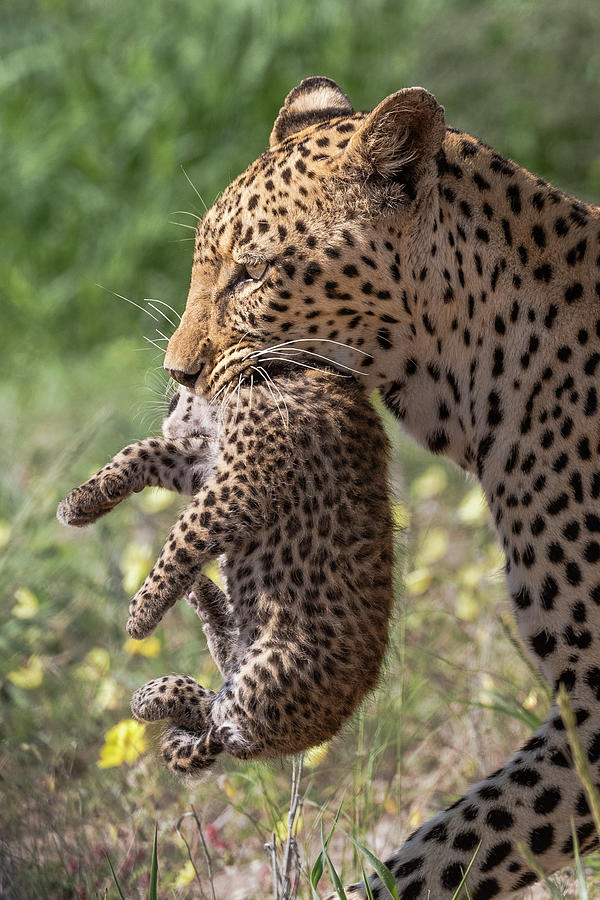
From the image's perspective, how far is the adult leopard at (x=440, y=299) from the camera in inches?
150

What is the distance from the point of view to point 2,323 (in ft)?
35.0

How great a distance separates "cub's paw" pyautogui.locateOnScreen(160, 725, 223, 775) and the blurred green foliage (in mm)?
6823

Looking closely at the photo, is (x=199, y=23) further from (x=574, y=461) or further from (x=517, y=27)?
(x=574, y=461)

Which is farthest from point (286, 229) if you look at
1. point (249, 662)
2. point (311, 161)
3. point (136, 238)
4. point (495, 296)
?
point (136, 238)

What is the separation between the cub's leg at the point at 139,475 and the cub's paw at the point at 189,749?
0.68 metres

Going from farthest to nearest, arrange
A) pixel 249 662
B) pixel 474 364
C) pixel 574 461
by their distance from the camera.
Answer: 1. pixel 474 364
2. pixel 574 461
3. pixel 249 662

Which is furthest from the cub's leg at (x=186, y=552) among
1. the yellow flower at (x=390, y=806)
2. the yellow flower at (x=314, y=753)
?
the yellow flower at (x=390, y=806)

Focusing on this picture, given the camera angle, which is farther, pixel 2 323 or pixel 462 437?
pixel 2 323

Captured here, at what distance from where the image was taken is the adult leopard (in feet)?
12.5

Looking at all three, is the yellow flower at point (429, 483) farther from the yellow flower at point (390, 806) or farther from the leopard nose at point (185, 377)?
the leopard nose at point (185, 377)

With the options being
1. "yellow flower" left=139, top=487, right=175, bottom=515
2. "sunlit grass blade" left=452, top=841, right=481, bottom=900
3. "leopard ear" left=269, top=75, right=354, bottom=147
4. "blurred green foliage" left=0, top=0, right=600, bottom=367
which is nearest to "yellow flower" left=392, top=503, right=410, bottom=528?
"sunlit grass blade" left=452, top=841, right=481, bottom=900

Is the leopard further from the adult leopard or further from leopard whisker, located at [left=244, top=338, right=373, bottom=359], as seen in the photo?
the adult leopard

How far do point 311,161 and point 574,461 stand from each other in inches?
48.4

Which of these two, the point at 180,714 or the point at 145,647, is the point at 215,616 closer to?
the point at 180,714
